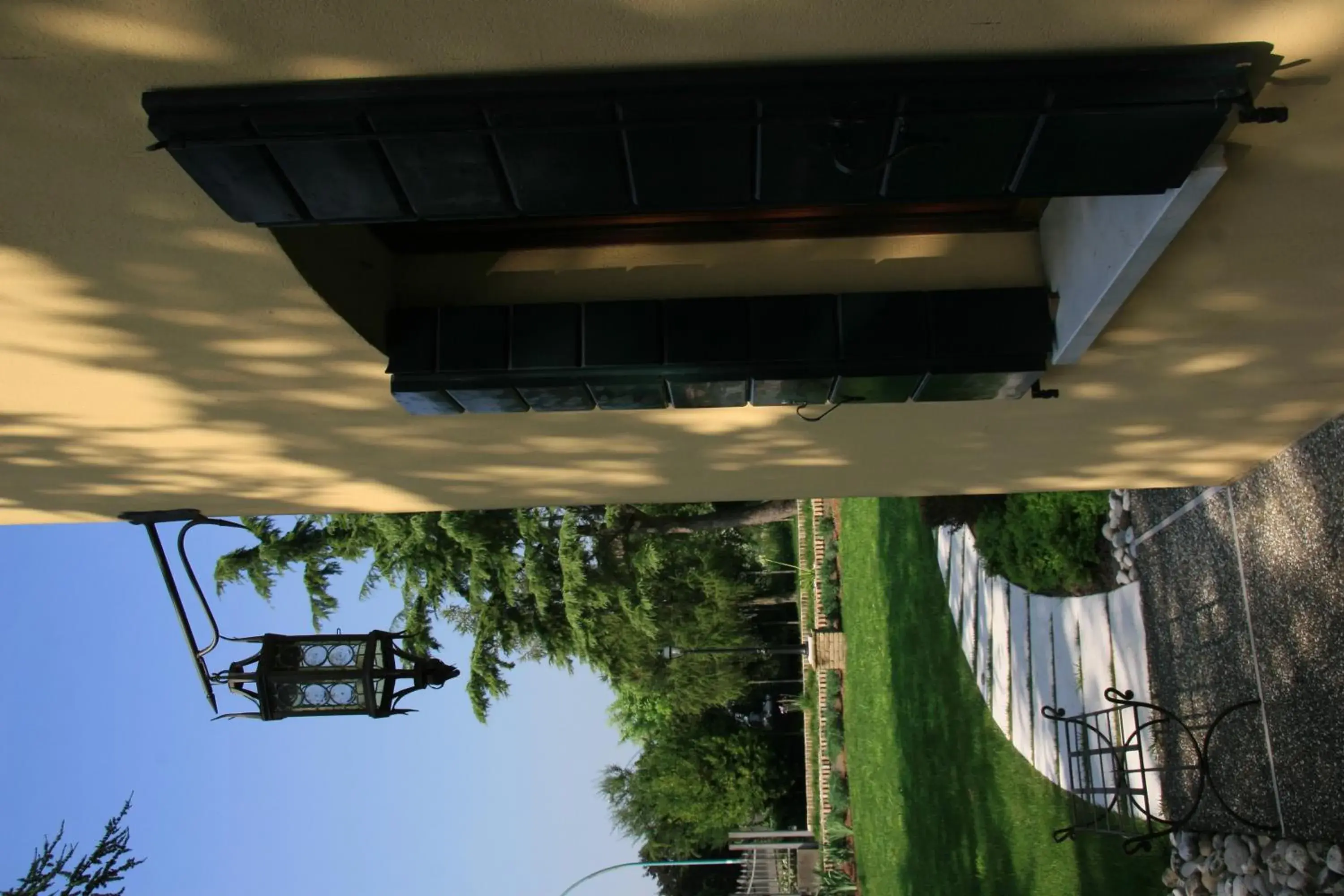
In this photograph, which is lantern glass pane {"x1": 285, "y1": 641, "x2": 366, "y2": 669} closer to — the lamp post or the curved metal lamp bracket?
the curved metal lamp bracket

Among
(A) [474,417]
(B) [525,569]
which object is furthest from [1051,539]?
(B) [525,569]

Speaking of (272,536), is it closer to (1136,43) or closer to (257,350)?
(257,350)

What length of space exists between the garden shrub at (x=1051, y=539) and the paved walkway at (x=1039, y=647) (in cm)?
19

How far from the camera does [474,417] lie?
4773 millimetres

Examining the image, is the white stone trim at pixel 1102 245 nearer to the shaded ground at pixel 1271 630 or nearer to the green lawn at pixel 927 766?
the shaded ground at pixel 1271 630

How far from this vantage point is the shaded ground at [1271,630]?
4.83m

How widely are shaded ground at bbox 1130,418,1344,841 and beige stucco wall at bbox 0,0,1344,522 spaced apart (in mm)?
312

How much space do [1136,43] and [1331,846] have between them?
164 inches

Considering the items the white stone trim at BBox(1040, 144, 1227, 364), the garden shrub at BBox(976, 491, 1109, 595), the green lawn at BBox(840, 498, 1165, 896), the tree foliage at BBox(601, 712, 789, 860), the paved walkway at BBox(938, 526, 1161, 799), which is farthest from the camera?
the tree foliage at BBox(601, 712, 789, 860)

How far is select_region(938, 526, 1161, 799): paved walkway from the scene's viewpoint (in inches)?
304

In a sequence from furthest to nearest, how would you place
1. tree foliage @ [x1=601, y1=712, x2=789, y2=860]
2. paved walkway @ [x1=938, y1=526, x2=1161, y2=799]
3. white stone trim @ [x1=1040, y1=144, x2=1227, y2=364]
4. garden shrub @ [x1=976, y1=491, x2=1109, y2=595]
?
tree foliage @ [x1=601, y1=712, x2=789, y2=860]
garden shrub @ [x1=976, y1=491, x2=1109, y2=595]
paved walkway @ [x1=938, y1=526, x2=1161, y2=799]
white stone trim @ [x1=1040, y1=144, x2=1227, y2=364]

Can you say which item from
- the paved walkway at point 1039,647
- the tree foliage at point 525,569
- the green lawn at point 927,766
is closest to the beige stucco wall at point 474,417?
the paved walkway at point 1039,647

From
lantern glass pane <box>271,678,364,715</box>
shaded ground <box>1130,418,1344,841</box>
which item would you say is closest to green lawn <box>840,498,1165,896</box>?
shaded ground <box>1130,418,1344,841</box>

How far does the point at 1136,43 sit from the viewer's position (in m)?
2.47
